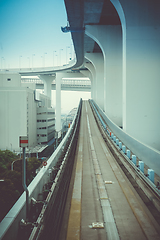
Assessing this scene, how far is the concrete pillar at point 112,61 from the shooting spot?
23.9m

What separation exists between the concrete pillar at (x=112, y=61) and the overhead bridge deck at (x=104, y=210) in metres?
15.0

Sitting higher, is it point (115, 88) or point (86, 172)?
point (115, 88)

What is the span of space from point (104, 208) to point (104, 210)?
0.12 meters

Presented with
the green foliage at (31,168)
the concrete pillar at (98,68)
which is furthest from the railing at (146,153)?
the concrete pillar at (98,68)

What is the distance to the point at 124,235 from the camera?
4668mm

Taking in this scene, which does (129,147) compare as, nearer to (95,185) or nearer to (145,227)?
(95,185)

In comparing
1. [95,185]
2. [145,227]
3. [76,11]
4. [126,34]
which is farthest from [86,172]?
[76,11]

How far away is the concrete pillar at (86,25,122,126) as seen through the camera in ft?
78.3

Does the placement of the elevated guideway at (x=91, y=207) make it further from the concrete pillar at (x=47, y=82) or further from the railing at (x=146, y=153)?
the concrete pillar at (x=47, y=82)

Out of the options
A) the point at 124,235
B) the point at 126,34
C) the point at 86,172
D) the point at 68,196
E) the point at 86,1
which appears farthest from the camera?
the point at 86,1

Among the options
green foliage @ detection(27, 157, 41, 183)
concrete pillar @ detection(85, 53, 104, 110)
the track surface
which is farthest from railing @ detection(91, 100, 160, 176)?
concrete pillar @ detection(85, 53, 104, 110)

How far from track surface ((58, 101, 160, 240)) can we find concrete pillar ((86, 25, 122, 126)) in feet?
48.2

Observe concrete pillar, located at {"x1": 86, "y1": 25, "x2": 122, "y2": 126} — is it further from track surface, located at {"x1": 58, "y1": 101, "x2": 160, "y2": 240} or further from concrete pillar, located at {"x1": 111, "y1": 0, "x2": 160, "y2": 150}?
track surface, located at {"x1": 58, "y1": 101, "x2": 160, "y2": 240}

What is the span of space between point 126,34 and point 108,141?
24.6 feet
